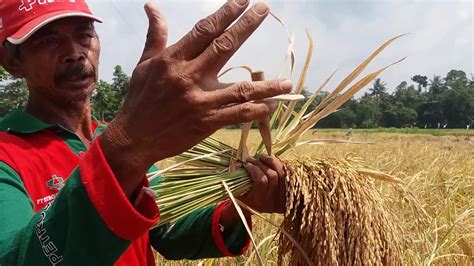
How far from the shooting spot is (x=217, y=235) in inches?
68.0

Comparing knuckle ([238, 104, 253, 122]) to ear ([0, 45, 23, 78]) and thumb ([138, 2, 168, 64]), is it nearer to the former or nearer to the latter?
thumb ([138, 2, 168, 64])

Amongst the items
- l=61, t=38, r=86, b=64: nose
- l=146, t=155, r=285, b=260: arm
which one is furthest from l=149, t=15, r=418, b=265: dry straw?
l=61, t=38, r=86, b=64: nose

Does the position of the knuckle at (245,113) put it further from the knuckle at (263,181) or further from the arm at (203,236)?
the arm at (203,236)

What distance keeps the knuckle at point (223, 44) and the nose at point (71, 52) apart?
98 cm

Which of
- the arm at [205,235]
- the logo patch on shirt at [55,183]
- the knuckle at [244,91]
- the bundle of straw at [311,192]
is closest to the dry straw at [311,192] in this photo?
the bundle of straw at [311,192]

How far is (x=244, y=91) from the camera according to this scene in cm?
84

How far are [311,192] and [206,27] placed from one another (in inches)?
27.8

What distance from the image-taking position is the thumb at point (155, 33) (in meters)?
0.87

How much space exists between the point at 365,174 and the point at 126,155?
882 millimetres

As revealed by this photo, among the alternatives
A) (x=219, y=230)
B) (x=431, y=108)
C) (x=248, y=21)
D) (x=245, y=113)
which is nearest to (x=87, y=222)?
(x=245, y=113)

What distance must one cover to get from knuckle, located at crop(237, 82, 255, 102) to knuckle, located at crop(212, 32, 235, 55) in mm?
67

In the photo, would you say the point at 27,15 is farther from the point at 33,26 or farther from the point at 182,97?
the point at 182,97

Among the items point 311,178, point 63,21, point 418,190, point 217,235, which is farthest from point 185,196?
point 418,190

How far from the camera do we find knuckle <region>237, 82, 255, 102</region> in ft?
2.74
